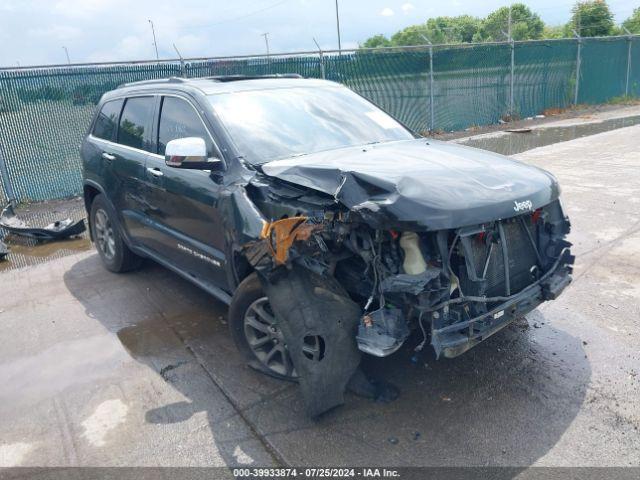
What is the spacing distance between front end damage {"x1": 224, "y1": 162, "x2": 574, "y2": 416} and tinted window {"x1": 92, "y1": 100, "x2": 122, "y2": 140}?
2.87 metres

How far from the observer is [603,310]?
14.8 feet

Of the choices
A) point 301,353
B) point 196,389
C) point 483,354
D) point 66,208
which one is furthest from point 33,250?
point 483,354

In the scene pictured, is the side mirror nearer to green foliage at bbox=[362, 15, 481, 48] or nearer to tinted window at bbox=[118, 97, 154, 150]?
tinted window at bbox=[118, 97, 154, 150]

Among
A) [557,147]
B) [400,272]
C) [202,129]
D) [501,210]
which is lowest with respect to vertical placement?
[557,147]

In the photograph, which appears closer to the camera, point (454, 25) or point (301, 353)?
point (301, 353)

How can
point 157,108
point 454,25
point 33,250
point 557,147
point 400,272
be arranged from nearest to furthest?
point 400,272 < point 157,108 < point 33,250 < point 557,147 < point 454,25

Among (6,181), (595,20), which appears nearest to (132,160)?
(6,181)

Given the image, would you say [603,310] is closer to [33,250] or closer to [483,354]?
[483,354]

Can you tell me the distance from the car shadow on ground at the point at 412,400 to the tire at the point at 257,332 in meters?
0.13

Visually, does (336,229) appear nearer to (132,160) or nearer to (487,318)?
(487,318)

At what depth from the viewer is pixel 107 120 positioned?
5730 millimetres

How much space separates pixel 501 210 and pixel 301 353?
4.62 ft

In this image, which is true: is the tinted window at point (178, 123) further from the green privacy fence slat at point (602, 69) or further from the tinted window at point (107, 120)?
the green privacy fence slat at point (602, 69)

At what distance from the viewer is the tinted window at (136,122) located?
4969 mm
